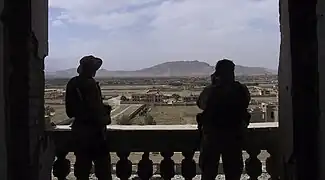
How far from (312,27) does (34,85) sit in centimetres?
201

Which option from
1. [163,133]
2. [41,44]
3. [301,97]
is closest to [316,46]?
[301,97]

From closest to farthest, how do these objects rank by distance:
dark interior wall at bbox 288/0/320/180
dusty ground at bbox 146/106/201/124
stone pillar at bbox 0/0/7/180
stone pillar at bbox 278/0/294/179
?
stone pillar at bbox 0/0/7/180, dark interior wall at bbox 288/0/320/180, stone pillar at bbox 278/0/294/179, dusty ground at bbox 146/106/201/124

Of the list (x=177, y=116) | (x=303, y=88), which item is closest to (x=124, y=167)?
(x=303, y=88)

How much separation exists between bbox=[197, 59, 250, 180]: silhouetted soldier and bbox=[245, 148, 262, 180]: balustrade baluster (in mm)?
340

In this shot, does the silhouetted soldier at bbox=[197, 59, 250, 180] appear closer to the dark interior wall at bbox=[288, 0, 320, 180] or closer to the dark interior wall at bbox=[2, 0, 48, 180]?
the dark interior wall at bbox=[288, 0, 320, 180]

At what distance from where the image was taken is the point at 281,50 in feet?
12.6

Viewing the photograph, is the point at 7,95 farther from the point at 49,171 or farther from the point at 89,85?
the point at 49,171

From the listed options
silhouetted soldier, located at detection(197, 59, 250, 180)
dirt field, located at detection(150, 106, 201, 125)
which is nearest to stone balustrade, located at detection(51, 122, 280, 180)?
silhouetted soldier, located at detection(197, 59, 250, 180)

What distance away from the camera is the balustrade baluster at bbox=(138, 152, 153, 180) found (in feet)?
13.0

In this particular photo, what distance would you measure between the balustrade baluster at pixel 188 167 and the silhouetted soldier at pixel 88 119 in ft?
1.99

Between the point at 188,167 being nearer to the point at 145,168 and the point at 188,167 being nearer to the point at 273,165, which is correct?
the point at 145,168

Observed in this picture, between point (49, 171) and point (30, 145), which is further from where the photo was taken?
point (49, 171)

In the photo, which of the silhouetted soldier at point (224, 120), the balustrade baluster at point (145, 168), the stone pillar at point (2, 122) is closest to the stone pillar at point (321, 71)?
the silhouetted soldier at point (224, 120)

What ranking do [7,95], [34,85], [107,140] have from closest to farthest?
[7,95] < [34,85] < [107,140]
